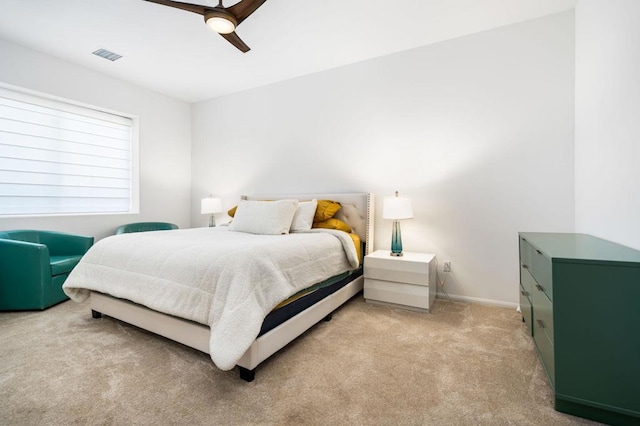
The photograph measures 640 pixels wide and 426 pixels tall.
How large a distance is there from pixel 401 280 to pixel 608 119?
183 cm

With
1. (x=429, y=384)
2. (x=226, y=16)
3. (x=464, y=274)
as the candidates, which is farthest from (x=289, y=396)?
(x=226, y=16)

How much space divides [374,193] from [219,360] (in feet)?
8.02

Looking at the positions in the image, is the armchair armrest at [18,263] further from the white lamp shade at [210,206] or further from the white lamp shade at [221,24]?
the white lamp shade at [221,24]

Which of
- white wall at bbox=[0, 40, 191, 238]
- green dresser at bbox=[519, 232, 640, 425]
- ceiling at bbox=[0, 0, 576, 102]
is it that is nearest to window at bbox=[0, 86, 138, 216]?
white wall at bbox=[0, 40, 191, 238]

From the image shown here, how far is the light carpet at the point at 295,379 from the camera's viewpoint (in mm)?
1340

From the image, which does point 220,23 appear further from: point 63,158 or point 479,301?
point 479,301

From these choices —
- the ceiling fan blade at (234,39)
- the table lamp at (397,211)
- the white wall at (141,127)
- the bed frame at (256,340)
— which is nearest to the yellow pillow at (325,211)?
the table lamp at (397,211)

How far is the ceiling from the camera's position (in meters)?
2.49

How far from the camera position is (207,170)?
189 inches

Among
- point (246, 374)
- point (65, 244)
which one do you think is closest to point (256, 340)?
point (246, 374)

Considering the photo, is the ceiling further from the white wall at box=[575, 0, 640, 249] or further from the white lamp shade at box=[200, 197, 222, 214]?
the white lamp shade at box=[200, 197, 222, 214]

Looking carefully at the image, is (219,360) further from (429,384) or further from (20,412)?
(429,384)

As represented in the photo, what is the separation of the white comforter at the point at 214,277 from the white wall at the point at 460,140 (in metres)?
1.36

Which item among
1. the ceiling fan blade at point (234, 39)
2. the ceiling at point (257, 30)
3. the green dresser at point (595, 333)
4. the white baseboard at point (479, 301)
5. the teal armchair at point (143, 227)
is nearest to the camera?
the green dresser at point (595, 333)
